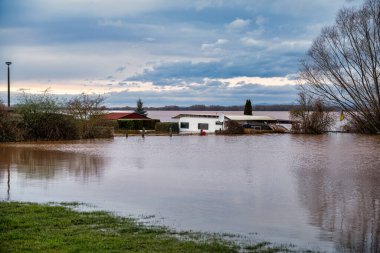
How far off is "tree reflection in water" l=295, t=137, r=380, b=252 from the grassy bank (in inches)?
74.2

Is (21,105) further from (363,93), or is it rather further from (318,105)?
(318,105)

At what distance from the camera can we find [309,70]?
46.1 metres

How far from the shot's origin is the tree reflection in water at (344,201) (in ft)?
29.6

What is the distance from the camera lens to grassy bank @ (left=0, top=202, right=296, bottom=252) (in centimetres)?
731

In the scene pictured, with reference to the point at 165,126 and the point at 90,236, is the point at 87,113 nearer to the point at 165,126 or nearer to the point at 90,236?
the point at 165,126

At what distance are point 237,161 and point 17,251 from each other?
1872 cm

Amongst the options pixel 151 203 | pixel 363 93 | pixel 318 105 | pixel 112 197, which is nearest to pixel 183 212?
pixel 151 203

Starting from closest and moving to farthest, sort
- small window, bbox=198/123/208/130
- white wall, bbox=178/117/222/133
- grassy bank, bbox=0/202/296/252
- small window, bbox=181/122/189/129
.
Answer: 1. grassy bank, bbox=0/202/296/252
2. white wall, bbox=178/117/222/133
3. small window, bbox=198/123/208/130
4. small window, bbox=181/122/189/129

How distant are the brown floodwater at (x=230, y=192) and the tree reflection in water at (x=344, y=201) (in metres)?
0.02

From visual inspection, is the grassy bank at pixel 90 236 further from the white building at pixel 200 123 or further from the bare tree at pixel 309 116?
the bare tree at pixel 309 116

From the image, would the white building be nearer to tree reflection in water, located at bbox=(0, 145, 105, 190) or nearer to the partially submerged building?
the partially submerged building

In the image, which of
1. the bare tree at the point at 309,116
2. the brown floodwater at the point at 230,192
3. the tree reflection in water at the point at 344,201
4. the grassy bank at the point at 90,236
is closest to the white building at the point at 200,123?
the bare tree at the point at 309,116

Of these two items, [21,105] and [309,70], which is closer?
[21,105]

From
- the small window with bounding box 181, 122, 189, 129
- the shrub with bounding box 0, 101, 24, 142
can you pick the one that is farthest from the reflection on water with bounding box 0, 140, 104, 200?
the small window with bounding box 181, 122, 189, 129
